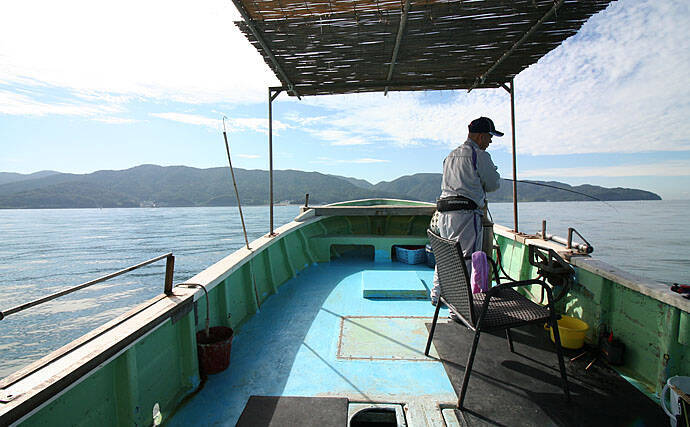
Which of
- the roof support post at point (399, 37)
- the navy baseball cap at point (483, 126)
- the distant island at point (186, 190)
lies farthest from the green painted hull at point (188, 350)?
the distant island at point (186, 190)

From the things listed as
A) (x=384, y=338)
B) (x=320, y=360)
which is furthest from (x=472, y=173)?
(x=320, y=360)

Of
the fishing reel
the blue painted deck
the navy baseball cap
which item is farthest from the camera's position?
the navy baseball cap

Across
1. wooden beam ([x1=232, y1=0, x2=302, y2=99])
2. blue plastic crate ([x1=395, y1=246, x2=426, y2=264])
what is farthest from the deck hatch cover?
wooden beam ([x1=232, y1=0, x2=302, y2=99])

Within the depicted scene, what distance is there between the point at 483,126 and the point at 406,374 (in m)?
1.92

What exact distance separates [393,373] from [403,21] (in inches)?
99.2

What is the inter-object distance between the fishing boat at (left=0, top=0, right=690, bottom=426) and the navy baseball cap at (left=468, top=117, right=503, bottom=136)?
0.79m

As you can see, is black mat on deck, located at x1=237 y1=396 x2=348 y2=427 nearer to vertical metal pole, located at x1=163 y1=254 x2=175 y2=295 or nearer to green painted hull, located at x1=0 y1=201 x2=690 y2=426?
green painted hull, located at x1=0 y1=201 x2=690 y2=426

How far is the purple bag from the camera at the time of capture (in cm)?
233

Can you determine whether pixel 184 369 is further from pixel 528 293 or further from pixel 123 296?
pixel 123 296

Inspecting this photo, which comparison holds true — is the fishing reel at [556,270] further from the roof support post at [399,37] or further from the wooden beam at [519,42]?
the roof support post at [399,37]

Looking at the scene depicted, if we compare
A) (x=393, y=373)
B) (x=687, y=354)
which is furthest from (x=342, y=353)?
(x=687, y=354)

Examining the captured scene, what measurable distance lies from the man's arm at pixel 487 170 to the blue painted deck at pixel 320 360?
4.15 feet

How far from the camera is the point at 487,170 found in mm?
2545

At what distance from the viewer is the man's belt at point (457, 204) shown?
258 cm
